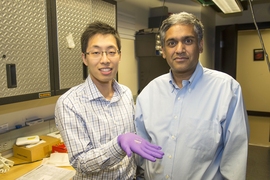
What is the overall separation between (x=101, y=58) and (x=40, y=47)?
59 centimetres

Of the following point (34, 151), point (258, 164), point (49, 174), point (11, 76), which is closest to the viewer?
point (11, 76)

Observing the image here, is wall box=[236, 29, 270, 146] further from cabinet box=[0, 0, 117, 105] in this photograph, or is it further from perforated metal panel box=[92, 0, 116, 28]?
cabinet box=[0, 0, 117, 105]

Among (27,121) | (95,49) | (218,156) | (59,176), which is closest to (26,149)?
(27,121)

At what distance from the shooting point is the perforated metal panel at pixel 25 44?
1.38 m

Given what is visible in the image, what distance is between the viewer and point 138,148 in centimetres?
103

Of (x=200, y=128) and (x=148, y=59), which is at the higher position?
(x=148, y=59)

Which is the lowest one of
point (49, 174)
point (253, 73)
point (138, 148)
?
point (49, 174)

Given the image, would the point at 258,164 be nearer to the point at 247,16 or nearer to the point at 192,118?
the point at 192,118

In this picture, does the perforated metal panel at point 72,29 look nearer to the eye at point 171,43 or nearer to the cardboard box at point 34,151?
the cardboard box at point 34,151

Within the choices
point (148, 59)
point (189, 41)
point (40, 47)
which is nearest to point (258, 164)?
point (148, 59)

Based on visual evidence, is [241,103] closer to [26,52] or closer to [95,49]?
[95,49]

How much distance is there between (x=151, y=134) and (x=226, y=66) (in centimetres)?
405

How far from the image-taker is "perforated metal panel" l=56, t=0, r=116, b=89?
5.73 ft

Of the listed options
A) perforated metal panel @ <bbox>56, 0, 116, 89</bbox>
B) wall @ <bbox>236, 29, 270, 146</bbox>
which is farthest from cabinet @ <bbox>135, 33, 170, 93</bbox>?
wall @ <bbox>236, 29, 270, 146</bbox>
